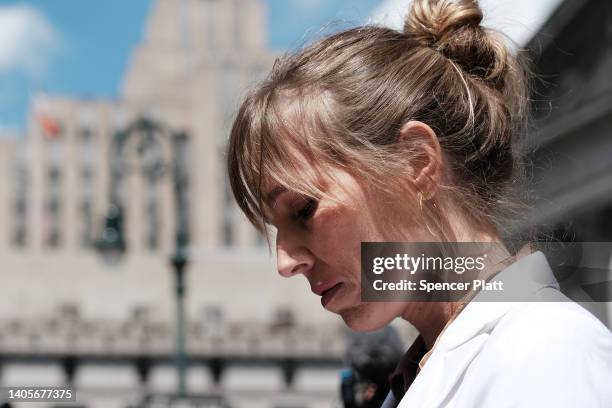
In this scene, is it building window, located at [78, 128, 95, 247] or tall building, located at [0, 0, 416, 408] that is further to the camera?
building window, located at [78, 128, 95, 247]

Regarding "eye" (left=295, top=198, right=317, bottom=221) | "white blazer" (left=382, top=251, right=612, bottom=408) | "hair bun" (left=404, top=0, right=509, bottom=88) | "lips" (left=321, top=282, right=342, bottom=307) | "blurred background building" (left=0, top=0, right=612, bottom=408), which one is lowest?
"white blazer" (left=382, top=251, right=612, bottom=408)

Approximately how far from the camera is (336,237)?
165cm

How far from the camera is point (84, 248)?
7744cm

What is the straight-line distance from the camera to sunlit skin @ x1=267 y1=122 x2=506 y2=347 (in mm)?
1633

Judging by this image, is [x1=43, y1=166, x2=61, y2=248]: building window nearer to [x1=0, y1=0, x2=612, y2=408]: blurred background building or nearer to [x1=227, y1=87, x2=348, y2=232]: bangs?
[x1=0, y1=0, x2=612, y2=408]: blurred background building

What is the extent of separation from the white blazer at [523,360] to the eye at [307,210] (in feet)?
1.04

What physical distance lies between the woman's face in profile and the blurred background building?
11253mm

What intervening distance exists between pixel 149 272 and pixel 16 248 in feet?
61.4

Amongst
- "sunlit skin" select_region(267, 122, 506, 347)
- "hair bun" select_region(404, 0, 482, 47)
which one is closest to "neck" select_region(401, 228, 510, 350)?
"sunlit skin" select_region(267, 122, 506, 347)

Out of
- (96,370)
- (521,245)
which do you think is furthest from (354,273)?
(96,370)

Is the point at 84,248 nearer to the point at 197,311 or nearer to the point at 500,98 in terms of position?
the point at 197,311

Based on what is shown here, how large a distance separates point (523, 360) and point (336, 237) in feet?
1.46

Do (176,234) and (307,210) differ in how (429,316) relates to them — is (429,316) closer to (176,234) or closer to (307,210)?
(307,210)

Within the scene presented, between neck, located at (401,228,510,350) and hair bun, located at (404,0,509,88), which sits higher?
hair bun, located at (404,0,509,88)
